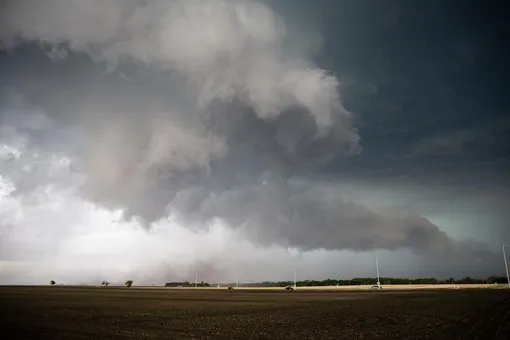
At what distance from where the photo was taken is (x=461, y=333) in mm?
25125

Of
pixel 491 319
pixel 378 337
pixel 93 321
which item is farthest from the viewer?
pixel 93 321

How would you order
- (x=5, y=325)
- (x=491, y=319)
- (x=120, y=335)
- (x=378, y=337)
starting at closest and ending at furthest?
(x=378, y=337)
(x=120, y=335)
(x=5, y=325)
(x=491, y=319)

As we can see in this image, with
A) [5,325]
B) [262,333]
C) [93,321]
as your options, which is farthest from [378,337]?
[5,325]

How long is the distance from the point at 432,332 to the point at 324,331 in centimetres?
703

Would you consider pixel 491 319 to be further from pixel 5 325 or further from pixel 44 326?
pixel 5 325

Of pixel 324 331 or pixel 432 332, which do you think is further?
pixel 324 331

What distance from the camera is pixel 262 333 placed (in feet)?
87.7

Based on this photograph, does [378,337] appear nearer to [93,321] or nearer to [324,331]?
[324,331]

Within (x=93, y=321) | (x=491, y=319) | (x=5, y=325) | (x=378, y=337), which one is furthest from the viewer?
(x=93, y=321)

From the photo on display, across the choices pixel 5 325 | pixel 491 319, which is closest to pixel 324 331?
pixel 491 319

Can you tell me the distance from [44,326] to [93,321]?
4943 millimetres

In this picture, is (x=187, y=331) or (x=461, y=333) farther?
Answer: (x=187, y=331)

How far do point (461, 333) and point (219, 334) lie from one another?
15732 mm

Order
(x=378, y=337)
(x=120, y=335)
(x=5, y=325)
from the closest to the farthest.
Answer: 1. (x=378, y=337)
2. (x=120, y=335)
3. (x=5, y=325)
